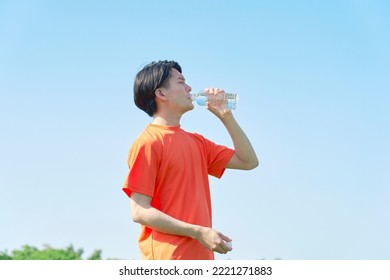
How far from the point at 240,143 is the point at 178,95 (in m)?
0.50

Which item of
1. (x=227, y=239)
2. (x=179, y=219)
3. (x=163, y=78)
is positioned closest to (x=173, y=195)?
(x=179, y=219)

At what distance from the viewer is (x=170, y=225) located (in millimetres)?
3723

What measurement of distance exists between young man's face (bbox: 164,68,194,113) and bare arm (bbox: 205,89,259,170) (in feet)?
0.63

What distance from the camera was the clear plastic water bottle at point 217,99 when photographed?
431cm

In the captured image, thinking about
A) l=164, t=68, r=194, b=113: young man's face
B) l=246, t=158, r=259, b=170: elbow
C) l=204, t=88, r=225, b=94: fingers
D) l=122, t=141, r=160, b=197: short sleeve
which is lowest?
l=122, t=141, r=160, b=197: short sleeve

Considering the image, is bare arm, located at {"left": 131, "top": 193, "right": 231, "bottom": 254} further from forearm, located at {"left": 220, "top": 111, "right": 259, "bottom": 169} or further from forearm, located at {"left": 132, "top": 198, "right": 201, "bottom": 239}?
forearm, located at {"left": 220, "top": 111, "right": 259, "bottom": 169}

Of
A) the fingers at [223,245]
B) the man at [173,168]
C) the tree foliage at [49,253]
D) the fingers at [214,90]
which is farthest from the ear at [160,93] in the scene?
the tree foliage at [49,253]

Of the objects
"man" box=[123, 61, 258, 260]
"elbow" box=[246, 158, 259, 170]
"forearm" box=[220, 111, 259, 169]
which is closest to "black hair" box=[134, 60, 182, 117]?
"man" box=[123, 61, 258, 260]

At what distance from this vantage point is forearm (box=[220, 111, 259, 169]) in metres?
4.30

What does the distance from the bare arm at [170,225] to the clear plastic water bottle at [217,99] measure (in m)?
0.82

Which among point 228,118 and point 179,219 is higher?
point 228,118
